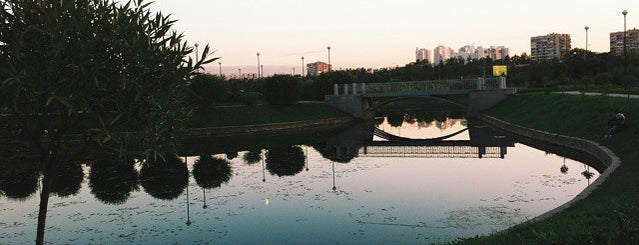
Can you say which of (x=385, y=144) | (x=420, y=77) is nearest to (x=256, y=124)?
(x=385, y=144)

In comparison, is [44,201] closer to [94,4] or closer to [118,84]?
[118,84]

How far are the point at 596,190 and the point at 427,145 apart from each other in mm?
25924

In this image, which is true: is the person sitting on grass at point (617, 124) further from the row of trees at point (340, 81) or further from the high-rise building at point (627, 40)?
the high-rise building at point (627, 40)

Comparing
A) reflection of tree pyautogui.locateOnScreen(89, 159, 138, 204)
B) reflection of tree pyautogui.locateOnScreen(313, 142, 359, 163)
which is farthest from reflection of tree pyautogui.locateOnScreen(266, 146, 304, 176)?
reflection of tree pyautogui.locateOnScreen(89, 159, 138, 204)

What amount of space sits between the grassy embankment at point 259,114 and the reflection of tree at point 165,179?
66.2 feet

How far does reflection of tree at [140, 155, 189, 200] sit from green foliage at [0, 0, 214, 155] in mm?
10968

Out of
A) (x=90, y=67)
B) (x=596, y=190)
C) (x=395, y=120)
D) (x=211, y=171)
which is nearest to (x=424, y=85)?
(x=395, y=120)

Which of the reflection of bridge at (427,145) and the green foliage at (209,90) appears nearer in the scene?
the reflection of bridge at (427,145)

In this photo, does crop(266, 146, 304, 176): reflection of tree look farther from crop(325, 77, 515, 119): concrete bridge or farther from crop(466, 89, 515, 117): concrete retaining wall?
crop(466, 89, 515, 117): concrete retaining wall

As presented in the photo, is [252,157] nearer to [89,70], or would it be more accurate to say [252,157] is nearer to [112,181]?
[112,181]

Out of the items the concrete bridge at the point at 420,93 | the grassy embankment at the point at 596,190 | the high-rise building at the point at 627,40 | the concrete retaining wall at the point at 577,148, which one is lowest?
the concrete retaining wall at the point at 577,148

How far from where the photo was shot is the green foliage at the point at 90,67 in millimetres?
9352

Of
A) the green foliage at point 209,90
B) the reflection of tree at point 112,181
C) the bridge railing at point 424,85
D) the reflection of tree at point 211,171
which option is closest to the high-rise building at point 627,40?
the bridge railing at point 424,85

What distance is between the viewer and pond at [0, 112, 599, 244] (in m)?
16.1
